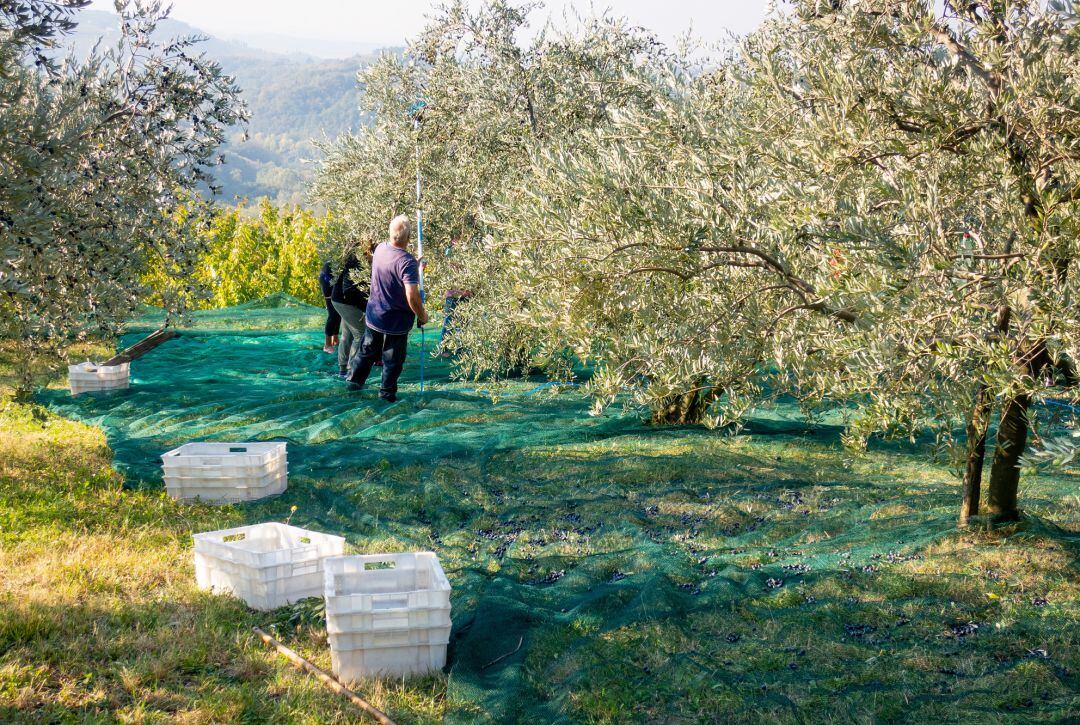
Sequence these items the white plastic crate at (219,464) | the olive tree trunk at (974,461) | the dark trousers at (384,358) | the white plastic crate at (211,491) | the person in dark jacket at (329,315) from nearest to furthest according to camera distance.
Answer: the olive tree trunk at (974,461) → the white plastic crate at (219,464) → the white plastic crate at (211,491) → the dark trousers at (384,358) → the person in dark jacket at (329,315)

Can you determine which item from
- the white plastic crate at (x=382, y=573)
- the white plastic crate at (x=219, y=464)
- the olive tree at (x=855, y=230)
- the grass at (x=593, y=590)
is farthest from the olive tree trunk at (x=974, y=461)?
the white plastic crate at (x=219, y=464)

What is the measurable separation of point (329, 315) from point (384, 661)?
11252 mm

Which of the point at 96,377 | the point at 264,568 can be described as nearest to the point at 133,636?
the point at 264,568

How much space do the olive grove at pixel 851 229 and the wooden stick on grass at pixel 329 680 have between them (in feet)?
7.55

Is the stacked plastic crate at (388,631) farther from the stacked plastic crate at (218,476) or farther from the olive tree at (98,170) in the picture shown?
the stacked plastic crate at (218,476)

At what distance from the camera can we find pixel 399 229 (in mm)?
10500

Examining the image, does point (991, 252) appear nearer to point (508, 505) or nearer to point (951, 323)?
point (951, 323)

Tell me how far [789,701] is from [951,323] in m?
2.02

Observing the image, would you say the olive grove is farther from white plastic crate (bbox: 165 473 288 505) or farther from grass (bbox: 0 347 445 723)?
white plastic crate (bbox: 165 473 288 505)

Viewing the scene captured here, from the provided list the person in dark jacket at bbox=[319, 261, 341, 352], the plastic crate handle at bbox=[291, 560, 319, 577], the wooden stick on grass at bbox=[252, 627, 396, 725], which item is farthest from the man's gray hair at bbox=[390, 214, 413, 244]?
the wooden stick on grass at bbox=[252, 627, 396, 725]

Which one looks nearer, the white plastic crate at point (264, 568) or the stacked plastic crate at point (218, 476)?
the white plastic crate at point (264, 568)

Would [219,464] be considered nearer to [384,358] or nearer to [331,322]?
[384,358]

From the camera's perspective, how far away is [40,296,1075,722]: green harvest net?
4.66 meters

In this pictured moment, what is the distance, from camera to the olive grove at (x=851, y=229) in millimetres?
4289
